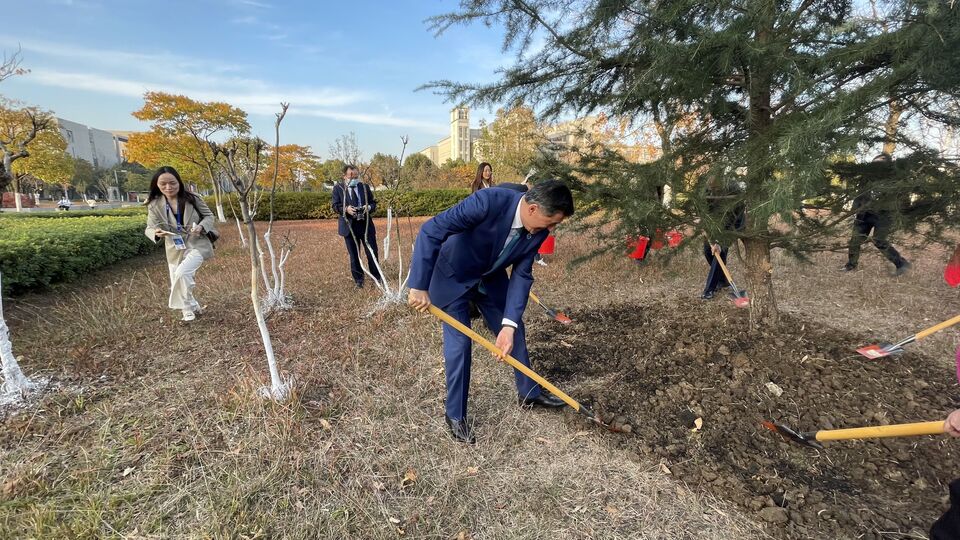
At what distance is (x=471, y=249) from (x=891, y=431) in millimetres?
2022

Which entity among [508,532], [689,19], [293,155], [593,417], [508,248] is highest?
[293,155]

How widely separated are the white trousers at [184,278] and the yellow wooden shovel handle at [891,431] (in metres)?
4.81

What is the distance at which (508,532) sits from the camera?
1793 mm

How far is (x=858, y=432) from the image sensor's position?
1.83 m

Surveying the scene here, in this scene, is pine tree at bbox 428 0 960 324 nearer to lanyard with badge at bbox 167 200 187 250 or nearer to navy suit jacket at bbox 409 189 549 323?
navy suit jacket at bbox 409 189 549 323

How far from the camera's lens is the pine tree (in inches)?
70.6

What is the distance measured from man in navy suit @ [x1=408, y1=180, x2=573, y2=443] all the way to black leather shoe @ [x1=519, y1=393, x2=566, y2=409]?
1.46ft

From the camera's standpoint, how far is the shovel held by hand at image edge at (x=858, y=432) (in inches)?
62.9

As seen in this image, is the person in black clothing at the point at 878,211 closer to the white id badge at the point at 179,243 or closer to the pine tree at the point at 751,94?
the pine tree at the point at 751,94

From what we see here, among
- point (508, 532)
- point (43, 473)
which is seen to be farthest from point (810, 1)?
point (43, 473)

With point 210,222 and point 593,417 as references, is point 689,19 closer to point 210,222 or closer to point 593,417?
point 593,417

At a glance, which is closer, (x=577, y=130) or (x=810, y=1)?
(x=810, y=1)

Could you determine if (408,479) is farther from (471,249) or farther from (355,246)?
(355,246)

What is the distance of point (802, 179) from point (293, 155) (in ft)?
74.4
